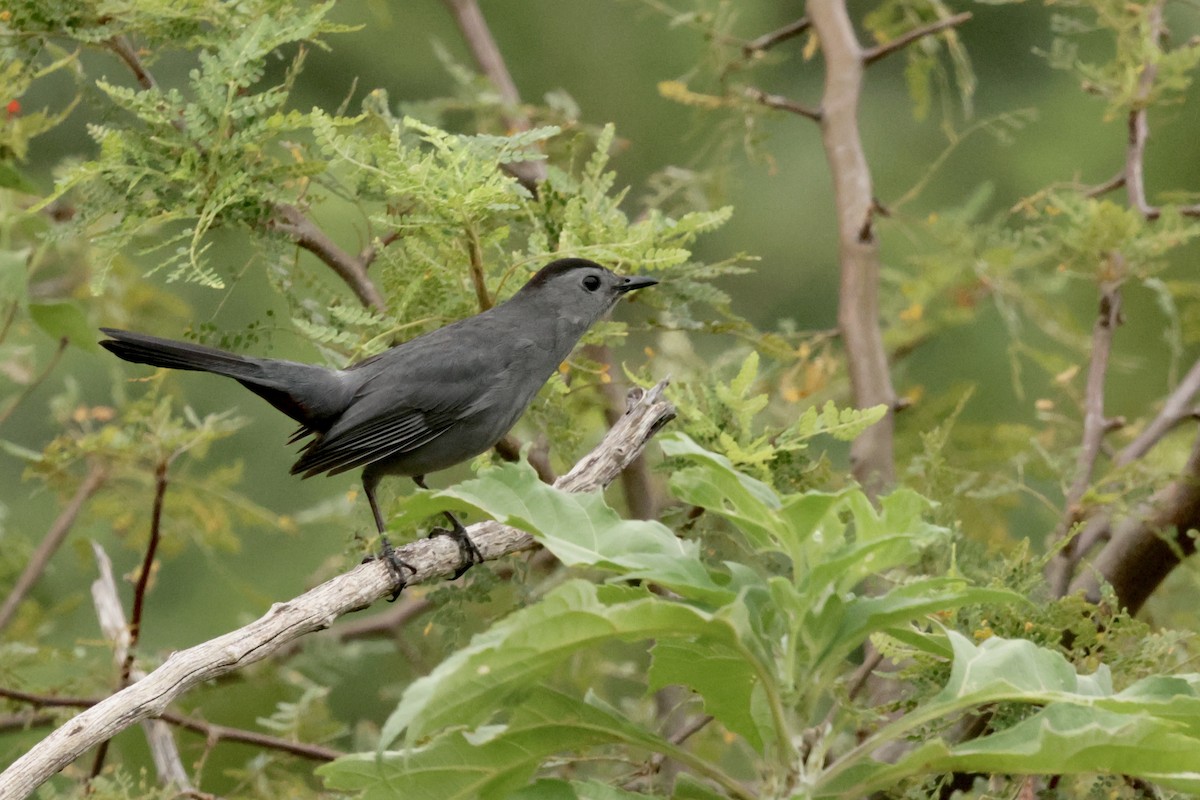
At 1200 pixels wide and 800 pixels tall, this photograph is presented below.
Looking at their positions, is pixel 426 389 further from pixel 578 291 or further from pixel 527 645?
pixel 527 645

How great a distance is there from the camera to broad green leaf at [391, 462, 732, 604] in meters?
1.17

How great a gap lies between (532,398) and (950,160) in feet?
12.5

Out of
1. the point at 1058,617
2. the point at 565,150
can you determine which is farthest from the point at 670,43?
the point at 1058,617

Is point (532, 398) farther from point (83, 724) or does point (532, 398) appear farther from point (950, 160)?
point (950, 160)

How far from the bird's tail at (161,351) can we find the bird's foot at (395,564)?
438 millimetres

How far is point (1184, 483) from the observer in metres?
2.20

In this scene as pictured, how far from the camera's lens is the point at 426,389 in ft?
7.79

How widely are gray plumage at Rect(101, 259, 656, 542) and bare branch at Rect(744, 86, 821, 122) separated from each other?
0.60m

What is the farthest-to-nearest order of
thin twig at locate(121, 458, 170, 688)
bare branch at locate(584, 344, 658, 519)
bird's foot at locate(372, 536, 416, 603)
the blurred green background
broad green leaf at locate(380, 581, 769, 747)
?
the blurred green background
bare branch at locate(584, 344, 658, 519)
thin twig at locate(121, 458, 170, 688)
bird's foot at locate(372, 536, 416, 603)
broad green leaf at locate(380, 581, 769, 747)

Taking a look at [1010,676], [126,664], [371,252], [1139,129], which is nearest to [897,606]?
[1010,676]

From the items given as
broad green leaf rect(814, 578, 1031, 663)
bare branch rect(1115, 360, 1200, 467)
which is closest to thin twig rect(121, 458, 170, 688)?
broad green leaf rect(814, 578, 1031, 663)

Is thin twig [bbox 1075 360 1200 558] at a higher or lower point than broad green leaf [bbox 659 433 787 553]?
lower

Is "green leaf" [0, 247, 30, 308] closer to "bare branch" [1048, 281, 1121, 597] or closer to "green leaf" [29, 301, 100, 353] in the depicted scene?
"green leaf" [29, 301, 100, 353]

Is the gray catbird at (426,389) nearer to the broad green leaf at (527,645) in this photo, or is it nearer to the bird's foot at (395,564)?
the bird's foot at (395,564)
